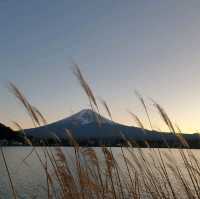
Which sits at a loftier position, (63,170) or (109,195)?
(63,170)

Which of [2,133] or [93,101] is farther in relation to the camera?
[2,133]

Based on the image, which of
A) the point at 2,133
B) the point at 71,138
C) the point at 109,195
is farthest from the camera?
the point at 2,133

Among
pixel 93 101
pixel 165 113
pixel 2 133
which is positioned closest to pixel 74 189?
pixel 93 101

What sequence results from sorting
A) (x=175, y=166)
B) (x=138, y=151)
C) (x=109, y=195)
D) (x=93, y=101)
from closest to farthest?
(x=93, y=101)
(x=109, y=195)
(x=175, y=166)
(x=138, y=151)

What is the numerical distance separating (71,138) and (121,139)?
2237mm

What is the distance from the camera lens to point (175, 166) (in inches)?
193

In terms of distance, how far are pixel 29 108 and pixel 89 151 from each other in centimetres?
69

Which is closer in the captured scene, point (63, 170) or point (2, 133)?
point (63, 170)

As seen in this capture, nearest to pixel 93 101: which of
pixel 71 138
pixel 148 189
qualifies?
pixel 71 138

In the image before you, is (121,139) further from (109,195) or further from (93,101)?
(93,101)

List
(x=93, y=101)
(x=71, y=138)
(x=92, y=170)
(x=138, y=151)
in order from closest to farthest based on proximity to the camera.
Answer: (x=71, y=138) → (x=93, y=101) → (x=92, y=170) → (x=138, y=151)

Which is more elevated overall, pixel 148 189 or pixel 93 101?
pixel 93 101

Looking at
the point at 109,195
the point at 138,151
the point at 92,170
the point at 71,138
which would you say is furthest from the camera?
the point at 138,151

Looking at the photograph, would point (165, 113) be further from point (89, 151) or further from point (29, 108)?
point (29, 108)
